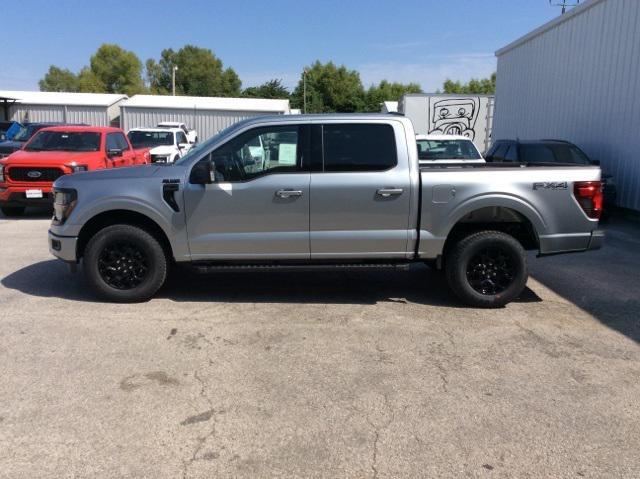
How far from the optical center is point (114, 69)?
89375 mm

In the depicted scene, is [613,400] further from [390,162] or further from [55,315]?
[55,315]

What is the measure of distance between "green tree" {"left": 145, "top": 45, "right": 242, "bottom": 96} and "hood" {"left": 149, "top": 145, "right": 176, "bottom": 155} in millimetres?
75737

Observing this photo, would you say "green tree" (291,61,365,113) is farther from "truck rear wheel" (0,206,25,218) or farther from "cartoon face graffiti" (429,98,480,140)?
"truck rear wheel" (0,206,25,218)

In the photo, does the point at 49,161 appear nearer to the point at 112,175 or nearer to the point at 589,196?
the point at 112,175

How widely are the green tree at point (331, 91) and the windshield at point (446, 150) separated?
62209 millimetres

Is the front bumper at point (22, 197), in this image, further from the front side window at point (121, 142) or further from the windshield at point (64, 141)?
the front side window at point (121, 142)

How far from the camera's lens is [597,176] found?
18.9 feet

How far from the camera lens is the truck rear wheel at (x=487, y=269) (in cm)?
579

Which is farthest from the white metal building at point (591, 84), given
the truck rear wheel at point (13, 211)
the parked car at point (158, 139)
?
the truck rear wheel at point (13, 211)

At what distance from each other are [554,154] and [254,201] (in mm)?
9448

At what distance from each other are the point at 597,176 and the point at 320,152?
2875 mm

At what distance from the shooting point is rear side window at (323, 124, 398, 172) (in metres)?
5.69

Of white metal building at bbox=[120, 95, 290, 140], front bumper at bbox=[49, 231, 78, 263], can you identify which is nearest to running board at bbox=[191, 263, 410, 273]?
front bumper at bbox=[49, 231, 78, 263]

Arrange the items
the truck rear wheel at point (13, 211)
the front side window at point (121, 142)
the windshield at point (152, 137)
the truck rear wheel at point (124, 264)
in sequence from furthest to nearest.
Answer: the windshield at point (152, 137)
the front side window at point (121, 142)
the truck rear wheel at point (13, 211)
the truck rear wheel at point (124, 264)
